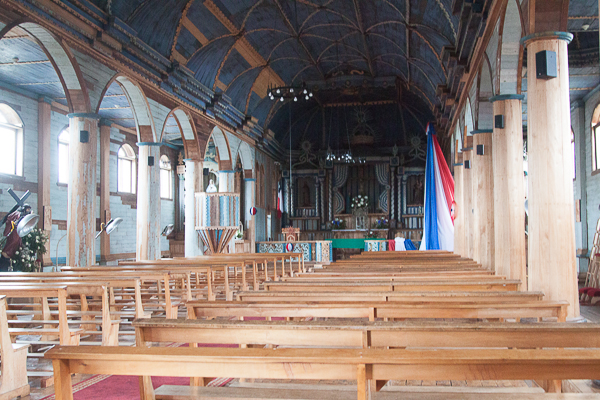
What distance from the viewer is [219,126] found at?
13766mm

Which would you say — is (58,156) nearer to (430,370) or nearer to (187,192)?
(187,192)

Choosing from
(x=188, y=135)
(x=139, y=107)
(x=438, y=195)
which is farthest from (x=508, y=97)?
(x=188, y=135)

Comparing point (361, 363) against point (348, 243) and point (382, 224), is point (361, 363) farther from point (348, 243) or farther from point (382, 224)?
point (382, 224)

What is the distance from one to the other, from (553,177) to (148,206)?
7.83 m

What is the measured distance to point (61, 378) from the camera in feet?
5.56

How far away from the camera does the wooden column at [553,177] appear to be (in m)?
4.36

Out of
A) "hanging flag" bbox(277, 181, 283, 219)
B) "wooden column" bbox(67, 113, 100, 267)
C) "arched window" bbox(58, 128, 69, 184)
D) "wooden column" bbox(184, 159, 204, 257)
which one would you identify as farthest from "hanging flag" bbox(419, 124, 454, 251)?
"arched window" bbox(58, 128, 69, 184)

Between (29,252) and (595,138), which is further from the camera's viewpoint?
(595,138)

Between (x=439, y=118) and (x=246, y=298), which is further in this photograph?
(x=439, y=118)

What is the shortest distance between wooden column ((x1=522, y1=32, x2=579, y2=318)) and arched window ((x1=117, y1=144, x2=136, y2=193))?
12499mm

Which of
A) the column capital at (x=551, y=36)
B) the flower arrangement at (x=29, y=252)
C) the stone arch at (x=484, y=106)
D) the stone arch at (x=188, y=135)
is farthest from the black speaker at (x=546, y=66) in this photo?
the stone arch at (x=188, y=135)

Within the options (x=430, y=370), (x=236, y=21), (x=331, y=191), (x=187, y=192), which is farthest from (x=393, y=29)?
(x=430, y=370)

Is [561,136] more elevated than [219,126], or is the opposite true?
[219,126]

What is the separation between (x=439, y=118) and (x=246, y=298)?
1342 centimetres
